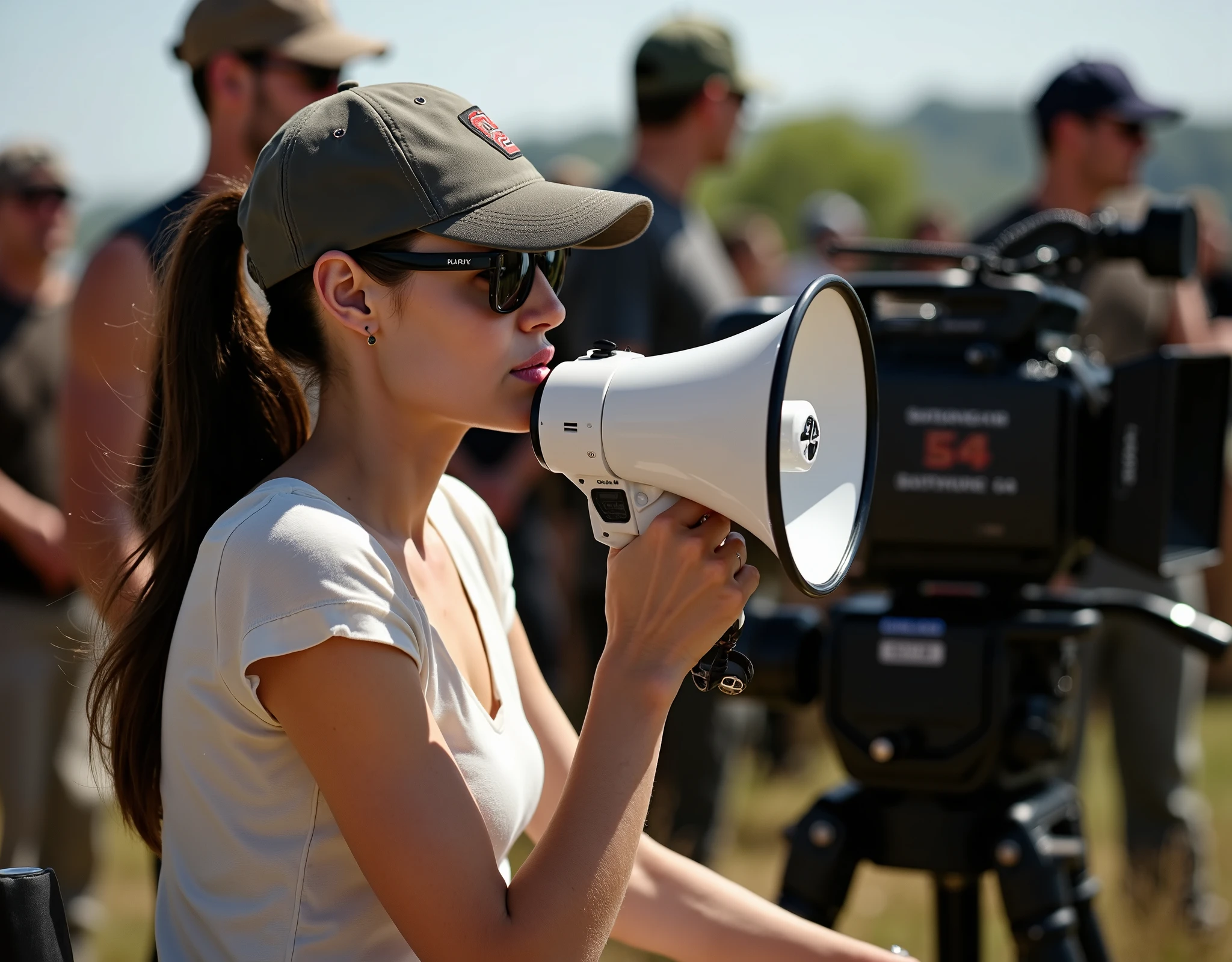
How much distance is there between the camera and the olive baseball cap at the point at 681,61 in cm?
400

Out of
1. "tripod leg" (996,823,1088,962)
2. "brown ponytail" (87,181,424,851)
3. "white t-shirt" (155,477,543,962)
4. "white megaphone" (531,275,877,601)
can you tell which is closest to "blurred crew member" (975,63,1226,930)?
"tripod leg" (996,823,1088,962)

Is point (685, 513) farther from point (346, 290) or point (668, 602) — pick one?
point (346, 290)

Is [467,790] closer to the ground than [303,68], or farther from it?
closer to the ground

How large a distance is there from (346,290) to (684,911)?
2.90 ft

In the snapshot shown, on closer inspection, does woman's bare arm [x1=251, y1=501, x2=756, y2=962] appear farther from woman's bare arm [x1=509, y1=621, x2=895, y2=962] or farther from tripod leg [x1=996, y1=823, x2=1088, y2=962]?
tripod leg [x1=996, y1=823, x2=1088, y2=962]

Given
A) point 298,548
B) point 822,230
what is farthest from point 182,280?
point 822,230

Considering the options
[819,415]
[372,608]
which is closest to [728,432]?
[819,415]

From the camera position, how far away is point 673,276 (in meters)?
3.78

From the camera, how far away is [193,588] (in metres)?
1.51

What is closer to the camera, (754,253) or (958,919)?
(958,919)

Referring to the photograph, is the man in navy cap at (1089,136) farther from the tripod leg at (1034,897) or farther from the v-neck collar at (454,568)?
the v-neck collar at (454,568)

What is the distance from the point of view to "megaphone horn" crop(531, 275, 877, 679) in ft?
4.60

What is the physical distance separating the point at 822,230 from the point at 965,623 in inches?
269

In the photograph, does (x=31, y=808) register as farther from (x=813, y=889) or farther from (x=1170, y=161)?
(x=1170, y=161)
